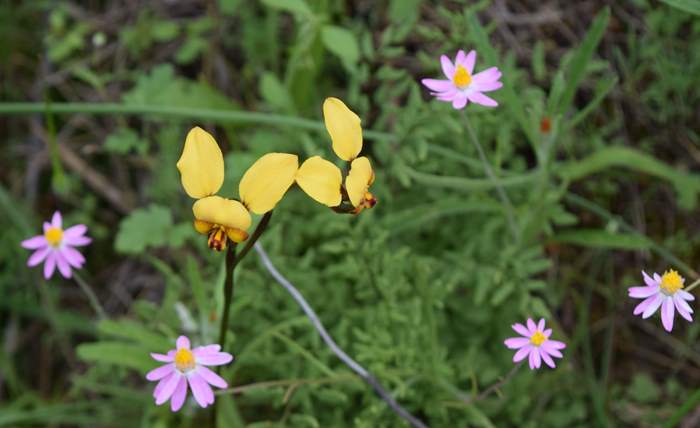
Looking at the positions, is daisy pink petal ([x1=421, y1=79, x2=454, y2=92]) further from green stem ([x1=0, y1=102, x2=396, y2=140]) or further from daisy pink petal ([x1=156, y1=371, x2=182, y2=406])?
daisy pink petal ([x1=156, y1=371, x2=182, y2=406])

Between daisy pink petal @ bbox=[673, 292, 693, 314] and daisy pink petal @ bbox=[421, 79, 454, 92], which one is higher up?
daisy pink petal @ bbox=[421, 79, 454, 92]

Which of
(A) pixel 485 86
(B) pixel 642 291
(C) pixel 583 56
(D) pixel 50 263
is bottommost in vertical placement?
(B) pixel 642 291

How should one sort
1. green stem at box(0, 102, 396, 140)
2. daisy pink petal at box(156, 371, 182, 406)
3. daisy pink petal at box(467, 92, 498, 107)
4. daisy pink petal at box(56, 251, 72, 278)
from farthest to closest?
green stem at box(0, 102, 396, 140)
daisy pink petal at box(56, 251, 72, 278)
daisy pink petal at box(467, 92, 498, 107)
daisy pink petal at box(156, 371, 182, 406)

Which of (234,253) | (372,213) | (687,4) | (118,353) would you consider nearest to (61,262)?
(118,353)

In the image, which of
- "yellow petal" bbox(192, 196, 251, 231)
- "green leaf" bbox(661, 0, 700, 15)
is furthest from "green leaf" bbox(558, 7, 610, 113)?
"yellow petal" bbox(192, 196, 251, 231)

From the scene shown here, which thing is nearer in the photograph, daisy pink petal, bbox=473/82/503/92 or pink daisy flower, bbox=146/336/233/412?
pink daisy flower, bbox=146/336/233/412

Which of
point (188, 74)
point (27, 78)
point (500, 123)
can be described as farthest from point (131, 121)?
point (500, 123)

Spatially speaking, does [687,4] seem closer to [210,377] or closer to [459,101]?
[459,101]
